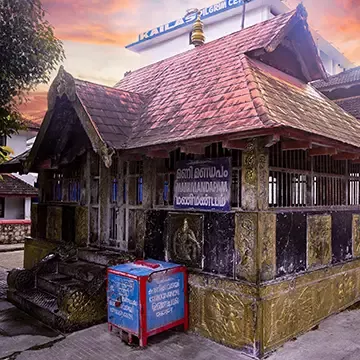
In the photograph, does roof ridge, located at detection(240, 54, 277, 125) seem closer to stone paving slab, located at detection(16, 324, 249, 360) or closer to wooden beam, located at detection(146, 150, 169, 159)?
wooden beam, located at detection(146, 150, 169, 159)

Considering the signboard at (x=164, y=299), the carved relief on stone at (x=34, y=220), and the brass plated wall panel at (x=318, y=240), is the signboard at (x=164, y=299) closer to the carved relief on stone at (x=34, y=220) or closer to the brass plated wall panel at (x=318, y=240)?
the brass plated wall panel at (x=318, y=240)

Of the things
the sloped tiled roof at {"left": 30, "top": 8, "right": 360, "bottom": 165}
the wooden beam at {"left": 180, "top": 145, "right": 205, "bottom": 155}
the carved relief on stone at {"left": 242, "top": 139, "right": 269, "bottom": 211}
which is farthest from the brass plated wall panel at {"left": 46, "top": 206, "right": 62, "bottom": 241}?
the carved relief on stone at {"left": 242, "top": 139, "right": 269, "bottom": 211}

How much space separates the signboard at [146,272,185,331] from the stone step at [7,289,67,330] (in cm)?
178

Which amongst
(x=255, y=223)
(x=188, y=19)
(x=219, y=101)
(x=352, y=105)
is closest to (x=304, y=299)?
(x=255, y=223)

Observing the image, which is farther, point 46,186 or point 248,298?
point 46,186

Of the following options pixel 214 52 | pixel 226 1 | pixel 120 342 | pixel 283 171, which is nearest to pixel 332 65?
pixel 226 1

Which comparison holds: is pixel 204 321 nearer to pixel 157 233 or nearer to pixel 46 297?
pixel 157 233

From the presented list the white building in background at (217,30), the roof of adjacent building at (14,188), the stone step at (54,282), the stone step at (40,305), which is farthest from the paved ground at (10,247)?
the white building in background at (217,30)

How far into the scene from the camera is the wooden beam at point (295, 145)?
5656 mm

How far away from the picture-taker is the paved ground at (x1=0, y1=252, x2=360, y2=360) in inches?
223

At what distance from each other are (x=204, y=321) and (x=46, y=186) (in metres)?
6.53

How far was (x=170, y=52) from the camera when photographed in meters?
32.9

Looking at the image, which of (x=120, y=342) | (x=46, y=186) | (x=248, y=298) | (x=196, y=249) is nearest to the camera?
(x=248, y=298)

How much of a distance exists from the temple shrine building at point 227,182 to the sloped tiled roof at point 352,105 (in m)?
3.99
